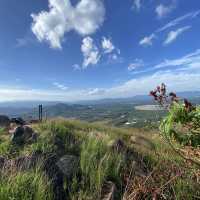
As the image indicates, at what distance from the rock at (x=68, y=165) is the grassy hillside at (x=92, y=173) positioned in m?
0.08

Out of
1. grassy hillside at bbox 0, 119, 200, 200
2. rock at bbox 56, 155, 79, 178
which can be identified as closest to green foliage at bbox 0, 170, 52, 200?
grassy hillside at bbox 0, 119, 200, 200

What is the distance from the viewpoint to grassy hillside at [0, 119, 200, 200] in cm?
456

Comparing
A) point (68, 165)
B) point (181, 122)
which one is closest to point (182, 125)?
point (181, 122)

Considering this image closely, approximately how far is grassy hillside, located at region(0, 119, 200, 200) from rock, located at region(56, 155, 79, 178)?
79 millimetres

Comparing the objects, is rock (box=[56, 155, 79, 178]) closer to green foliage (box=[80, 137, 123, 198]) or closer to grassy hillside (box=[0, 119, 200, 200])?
grassy hillside (box=[0, 119, 200, 200])

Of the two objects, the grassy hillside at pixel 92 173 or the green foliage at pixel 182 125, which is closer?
the green foliage at pixel 182 125

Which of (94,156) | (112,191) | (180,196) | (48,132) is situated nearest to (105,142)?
(94,156)

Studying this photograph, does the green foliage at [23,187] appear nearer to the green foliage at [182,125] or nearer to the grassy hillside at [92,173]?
the grassy hillside at [92,173]

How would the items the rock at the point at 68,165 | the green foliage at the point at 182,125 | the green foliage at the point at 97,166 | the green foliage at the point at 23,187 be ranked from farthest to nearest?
the rock at the point at 68,165 < the green foliage at the point at 97,166 < the green foliage at the point at 23,187 < the green foliage at the point at 182,125

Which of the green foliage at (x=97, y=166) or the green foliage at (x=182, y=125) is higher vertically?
the green foliage at (x=182, y=125)

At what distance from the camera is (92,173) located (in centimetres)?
609

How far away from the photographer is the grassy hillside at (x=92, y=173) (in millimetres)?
4561

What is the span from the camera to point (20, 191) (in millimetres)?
4758

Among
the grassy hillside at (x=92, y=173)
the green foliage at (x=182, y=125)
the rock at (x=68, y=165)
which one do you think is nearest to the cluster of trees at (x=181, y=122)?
the green foliage at (x=182, y=125)
